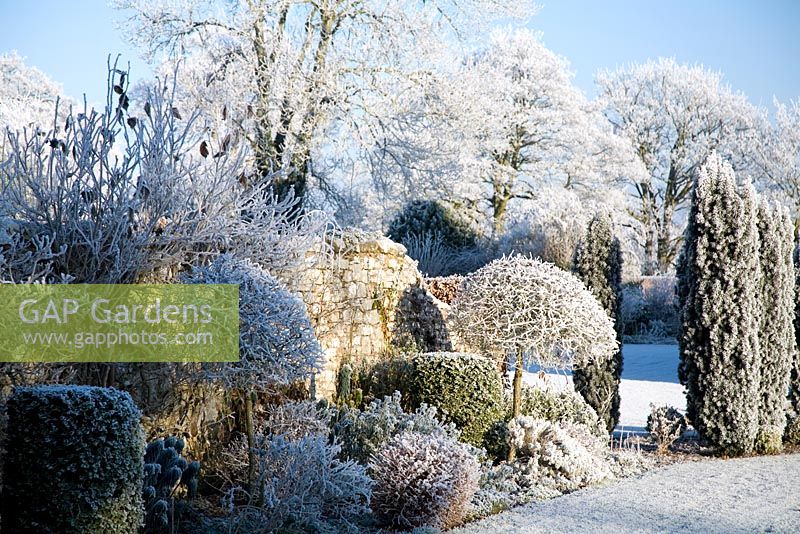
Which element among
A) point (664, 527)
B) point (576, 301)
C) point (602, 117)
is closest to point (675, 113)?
point (602, 117)

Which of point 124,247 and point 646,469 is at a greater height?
point 124,247

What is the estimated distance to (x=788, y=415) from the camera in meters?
7.29

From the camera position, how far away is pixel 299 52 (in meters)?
11.6

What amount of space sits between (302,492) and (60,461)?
4.89 feet

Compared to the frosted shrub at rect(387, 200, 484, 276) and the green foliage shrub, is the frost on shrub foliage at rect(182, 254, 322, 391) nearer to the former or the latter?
the green foliage shrub

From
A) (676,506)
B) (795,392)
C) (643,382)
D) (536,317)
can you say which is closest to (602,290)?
(536,317)

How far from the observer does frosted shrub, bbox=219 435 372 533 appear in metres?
4.17

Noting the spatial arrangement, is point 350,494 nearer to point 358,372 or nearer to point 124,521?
point 124,521

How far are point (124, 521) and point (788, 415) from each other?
6.28 m

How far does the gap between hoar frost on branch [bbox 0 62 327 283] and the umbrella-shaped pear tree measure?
7.07ft

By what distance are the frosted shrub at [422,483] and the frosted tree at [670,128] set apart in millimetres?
19010

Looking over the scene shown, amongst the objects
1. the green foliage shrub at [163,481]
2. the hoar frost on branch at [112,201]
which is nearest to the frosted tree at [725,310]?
the hoar frost on branch at [112,201]

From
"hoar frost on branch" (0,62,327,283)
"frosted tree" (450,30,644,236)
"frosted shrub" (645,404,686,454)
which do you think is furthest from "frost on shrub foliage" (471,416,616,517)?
"frosted tree" (450,30,644,236)

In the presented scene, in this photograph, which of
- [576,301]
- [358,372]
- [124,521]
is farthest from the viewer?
[358,372]
